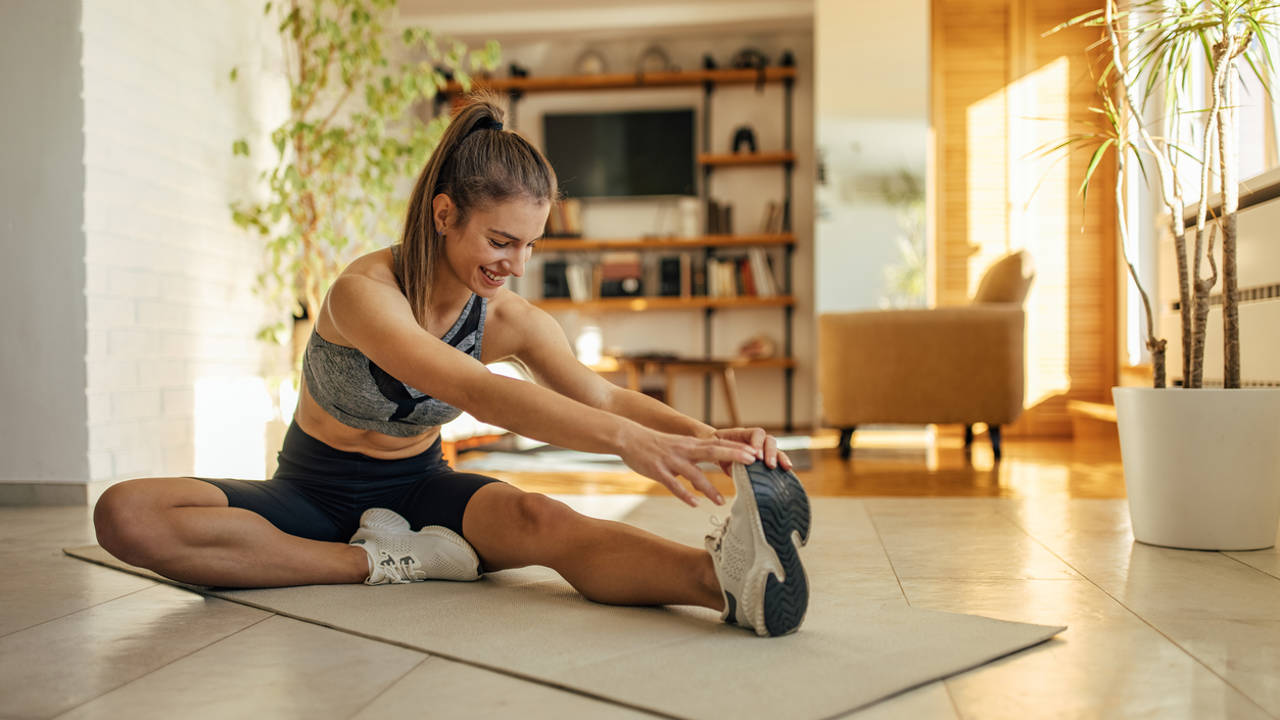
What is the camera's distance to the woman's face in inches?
58.2

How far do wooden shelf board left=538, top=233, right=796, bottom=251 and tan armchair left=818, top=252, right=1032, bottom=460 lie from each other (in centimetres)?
213

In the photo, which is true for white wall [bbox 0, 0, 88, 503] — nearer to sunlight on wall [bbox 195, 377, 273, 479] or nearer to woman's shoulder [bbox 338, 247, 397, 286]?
sunlight on wall [bbox 195, 377, 273, 479]

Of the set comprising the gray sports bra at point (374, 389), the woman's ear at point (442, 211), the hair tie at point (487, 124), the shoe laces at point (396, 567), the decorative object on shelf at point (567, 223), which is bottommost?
the shoe laces at point (396, 567)

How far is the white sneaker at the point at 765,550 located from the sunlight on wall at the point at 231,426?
7.91 feet

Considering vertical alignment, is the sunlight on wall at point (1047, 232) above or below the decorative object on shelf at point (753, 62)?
below

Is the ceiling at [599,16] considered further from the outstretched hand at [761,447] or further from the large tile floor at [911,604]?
the outstretched hand at [761,447]

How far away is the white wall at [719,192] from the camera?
6.52 metres

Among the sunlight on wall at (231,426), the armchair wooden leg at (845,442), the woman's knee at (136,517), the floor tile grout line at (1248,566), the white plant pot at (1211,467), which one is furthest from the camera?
the armchair wooden leg at (845,442)

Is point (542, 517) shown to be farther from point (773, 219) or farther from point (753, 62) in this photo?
point (753, 62)

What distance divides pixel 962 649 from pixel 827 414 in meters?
3.09

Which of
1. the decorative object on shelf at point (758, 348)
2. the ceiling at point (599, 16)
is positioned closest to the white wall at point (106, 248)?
the ceiling at point (599, 16)

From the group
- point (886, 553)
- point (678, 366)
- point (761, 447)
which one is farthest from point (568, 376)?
point (678, 366)

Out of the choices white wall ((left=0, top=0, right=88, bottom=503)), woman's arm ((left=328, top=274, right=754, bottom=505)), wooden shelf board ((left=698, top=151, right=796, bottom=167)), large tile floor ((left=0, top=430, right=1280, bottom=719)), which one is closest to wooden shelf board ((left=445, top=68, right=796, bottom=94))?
wooden shelf board ((left=698, top=151, right=796, bottom=167))

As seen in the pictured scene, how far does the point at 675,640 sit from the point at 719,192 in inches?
218
